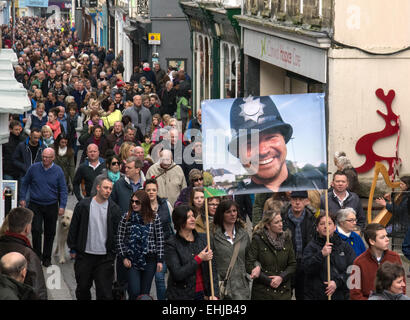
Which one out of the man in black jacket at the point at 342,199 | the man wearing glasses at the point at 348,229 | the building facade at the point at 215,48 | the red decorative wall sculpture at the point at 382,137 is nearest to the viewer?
the man wearing glasses at the point at 348,229

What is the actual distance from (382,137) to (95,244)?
8.03 meters

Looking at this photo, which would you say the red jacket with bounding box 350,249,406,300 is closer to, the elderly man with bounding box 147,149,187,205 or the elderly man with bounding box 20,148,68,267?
the elderly man with bounding box 147,149,187,205

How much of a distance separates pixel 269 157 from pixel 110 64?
113 feet

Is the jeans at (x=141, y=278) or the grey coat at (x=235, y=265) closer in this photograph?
the grey coat at (x=235, y=265)

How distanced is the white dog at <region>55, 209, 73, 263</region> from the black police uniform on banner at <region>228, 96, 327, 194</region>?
161 inches

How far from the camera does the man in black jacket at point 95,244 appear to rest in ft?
34.8

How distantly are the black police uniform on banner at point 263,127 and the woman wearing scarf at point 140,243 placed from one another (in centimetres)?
98

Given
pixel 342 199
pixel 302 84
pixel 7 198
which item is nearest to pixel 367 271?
pixel 342 199

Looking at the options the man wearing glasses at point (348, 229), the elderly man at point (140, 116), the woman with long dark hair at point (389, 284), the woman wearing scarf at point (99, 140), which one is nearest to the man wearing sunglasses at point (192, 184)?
the man wearing glasses at point (348, 229)

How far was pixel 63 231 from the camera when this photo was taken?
13.5 metres

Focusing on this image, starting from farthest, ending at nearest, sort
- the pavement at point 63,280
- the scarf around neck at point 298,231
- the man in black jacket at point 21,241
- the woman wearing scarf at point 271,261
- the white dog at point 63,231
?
the white dog at point 63,231 < the pavement at point 63,280 < the scarf around neck at point 298,231 < the woman wearing scarf at point 271,261 < the man in black jacket at point 21,241

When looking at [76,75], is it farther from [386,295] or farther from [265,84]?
[386,295]

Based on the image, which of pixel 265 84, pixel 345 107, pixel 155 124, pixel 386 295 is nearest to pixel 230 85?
pixel 265 84

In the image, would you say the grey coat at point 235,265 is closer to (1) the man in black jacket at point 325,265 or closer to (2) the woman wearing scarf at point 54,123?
(1) the man in black jacket at point 325,265
